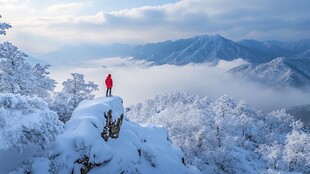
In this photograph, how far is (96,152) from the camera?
84.4 ft

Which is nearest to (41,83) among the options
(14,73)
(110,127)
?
(14,73)

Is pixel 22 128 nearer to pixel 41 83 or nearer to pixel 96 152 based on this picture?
pixel 96 152

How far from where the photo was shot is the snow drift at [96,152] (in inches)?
884

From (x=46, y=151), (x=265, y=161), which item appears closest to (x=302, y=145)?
(x=265, y=161)

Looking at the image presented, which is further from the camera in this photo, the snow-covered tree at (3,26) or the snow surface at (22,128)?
the snow-covered tree at (3,26)

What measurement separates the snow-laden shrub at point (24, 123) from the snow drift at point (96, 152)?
1.56 metres

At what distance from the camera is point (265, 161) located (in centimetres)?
10062

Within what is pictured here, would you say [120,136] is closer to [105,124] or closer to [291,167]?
[105,124]

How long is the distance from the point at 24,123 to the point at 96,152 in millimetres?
7599

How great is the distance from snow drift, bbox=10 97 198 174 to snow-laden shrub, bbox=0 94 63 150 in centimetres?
156

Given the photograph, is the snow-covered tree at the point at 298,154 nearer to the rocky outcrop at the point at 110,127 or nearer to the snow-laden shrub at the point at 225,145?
the snow-laden shrub at the point at 225,145

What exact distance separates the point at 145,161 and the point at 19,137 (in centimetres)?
1862

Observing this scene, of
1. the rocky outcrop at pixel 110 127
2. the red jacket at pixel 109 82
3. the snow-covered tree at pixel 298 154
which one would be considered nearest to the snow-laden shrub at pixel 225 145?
the snow-covered tree at pixel 298 154

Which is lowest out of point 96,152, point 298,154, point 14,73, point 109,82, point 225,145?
point 225,145
